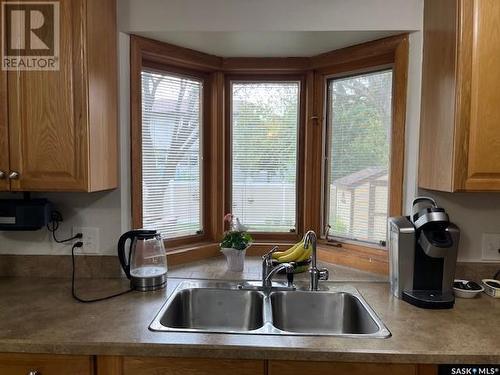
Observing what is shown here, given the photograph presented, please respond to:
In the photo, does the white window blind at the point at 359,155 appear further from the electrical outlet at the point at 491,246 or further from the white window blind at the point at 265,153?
the electrical outlet at the point at 491,246

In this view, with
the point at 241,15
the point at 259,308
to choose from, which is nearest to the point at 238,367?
the point at 259,308

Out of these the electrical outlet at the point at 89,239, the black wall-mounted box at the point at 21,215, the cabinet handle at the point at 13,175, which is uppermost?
the cabinet handle at the point at 13,175

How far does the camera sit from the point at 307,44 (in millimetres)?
1846

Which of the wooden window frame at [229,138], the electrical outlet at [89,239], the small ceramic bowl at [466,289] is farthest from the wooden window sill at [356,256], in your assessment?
the electrical outlet at [89,239]

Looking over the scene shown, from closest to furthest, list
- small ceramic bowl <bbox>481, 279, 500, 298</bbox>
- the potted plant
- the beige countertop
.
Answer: the beige countertop
small ceramic bowl <bbox>481, 279, 500, 298</bbox>
the potted plant

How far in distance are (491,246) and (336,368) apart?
1071 mm

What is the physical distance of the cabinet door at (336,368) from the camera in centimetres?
109

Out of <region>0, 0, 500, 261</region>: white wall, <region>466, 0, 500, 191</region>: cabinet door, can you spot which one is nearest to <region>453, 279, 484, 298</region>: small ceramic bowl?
<region>0, 0, 500, 261</region>: white wall

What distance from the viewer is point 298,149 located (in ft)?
6.93

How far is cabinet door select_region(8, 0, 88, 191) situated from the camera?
140cm

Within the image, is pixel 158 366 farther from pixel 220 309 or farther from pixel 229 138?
pixel 229 138

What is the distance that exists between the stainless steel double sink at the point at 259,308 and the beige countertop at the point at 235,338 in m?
→ 0.19

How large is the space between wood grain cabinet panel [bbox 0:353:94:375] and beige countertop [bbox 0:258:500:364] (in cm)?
4

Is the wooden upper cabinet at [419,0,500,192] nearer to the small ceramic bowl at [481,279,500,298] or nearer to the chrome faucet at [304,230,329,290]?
the small ceramic bowl at [481,279,500,298]
